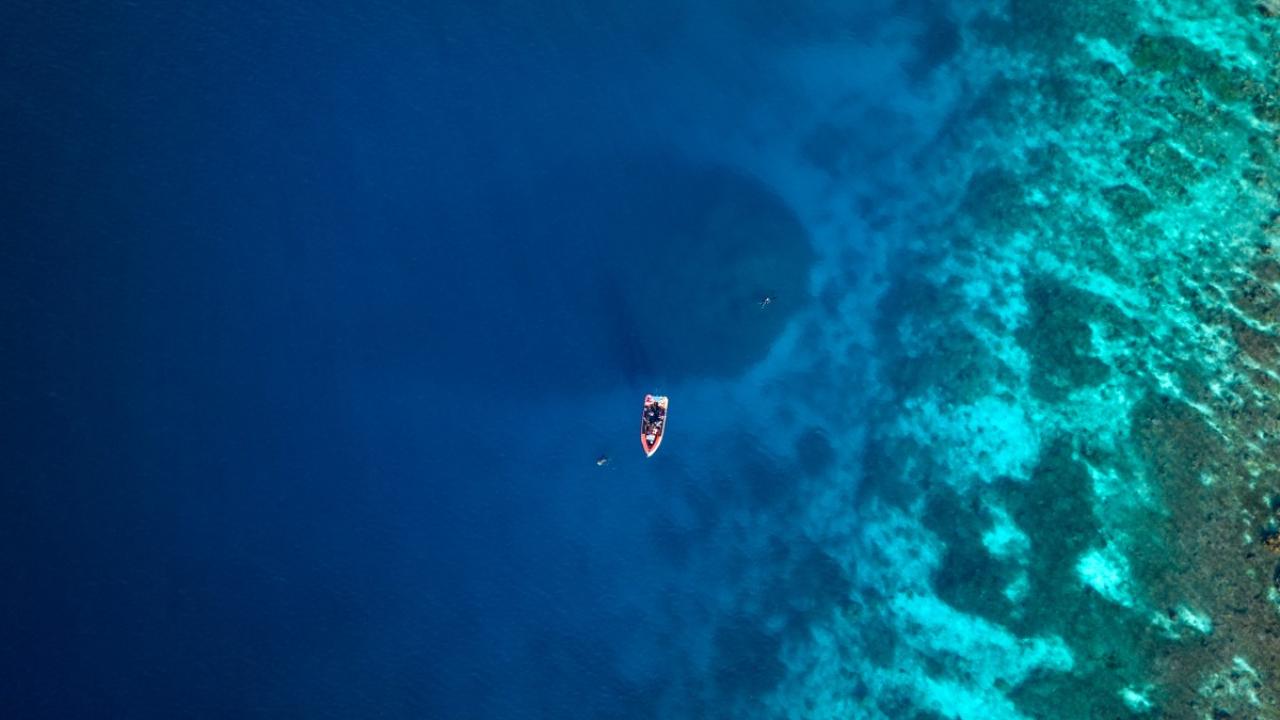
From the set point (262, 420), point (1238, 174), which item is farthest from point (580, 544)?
point (1238, 174)

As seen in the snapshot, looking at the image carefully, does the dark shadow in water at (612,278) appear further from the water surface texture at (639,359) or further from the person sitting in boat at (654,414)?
the person sitting in boat at (654,414)

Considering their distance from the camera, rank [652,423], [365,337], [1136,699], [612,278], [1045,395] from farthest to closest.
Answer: [612,278], [365,337], [652,423], [1045,395], [1136,699]

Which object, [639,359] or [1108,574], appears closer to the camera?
[1108,574]

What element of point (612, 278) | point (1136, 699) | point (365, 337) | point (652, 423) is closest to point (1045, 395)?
point (1136, 699)

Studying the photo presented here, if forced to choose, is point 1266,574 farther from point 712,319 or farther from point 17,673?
point 17,673

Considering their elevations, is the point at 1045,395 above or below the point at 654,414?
below

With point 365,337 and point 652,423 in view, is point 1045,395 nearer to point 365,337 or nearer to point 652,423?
point 652,423

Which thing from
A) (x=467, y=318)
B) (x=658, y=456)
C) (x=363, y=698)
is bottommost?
(x=363, y=698)
